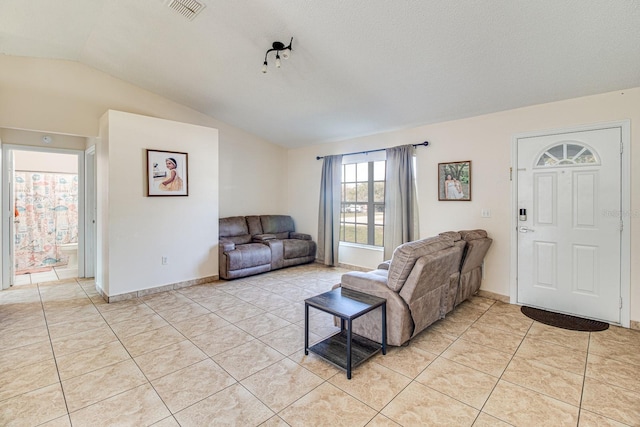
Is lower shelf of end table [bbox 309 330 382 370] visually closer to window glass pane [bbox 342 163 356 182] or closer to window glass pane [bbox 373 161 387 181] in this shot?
window glass pane [bbox 373 161 387 181]

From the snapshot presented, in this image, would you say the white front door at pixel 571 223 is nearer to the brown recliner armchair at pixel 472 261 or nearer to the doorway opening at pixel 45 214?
the brown recliner armchair at pixel 472 261

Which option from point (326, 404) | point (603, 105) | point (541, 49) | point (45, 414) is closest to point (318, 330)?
point (326, 404)

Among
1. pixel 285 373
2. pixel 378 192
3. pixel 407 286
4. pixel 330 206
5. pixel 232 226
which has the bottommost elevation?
pixel 285 373

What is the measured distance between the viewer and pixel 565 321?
129 inches

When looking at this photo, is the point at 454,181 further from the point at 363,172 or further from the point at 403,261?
the point at 403,261

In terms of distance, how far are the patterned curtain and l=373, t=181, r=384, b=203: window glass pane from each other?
593 centimetres

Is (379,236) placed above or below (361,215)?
below

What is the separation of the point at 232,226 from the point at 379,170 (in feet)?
9.40

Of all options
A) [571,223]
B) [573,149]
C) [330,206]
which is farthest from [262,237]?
[573,149]

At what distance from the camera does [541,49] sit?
8.80 ft

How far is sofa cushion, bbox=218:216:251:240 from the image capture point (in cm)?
546

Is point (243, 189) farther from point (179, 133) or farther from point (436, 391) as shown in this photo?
point (436, 391)

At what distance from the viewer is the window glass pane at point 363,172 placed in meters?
5.51

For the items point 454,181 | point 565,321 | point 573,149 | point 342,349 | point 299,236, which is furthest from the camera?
point 299,236
